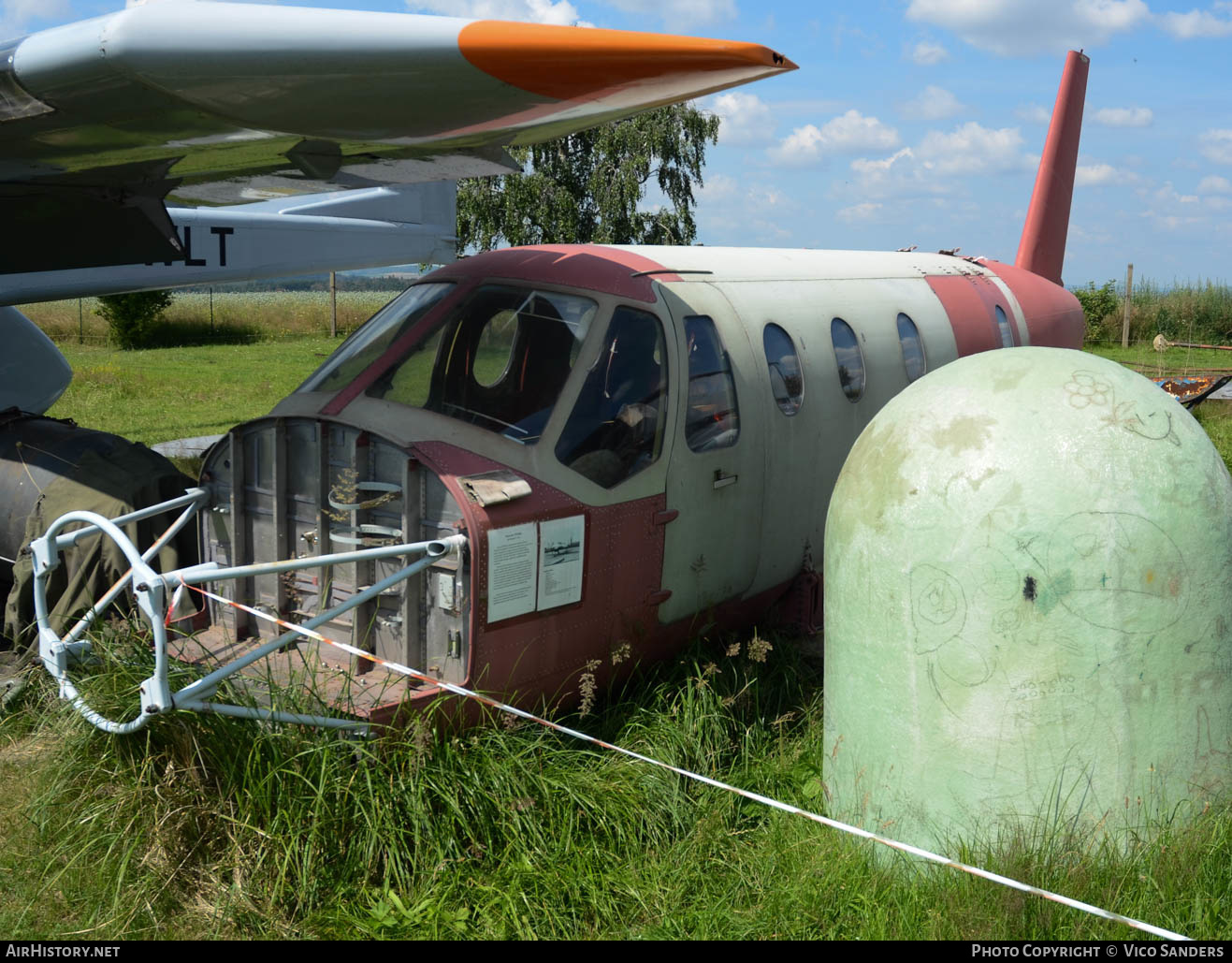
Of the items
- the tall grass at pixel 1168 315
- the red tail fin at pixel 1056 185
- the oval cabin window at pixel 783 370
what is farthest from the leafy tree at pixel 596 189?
the oval cabin window at pixel 783 370

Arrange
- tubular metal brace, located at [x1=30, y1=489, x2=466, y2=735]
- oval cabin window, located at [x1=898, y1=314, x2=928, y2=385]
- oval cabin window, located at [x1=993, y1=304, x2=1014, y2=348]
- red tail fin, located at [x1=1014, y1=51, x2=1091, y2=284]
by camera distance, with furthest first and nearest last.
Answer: red tail fin, located at [x1=1014, y1=51, x2=1091, y2=284] < oval cabin window, located at [x1=993, y1=304, x2=1014, y2=348] < oval cabin window, located at [x1=898, y1=314, x2=928, y2=385] < tubular metal brace, located at [x1=30, y1=489, x2=466, y2=735]

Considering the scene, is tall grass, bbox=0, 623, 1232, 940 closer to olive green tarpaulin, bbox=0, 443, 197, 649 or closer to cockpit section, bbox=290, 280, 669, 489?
olive green tarpaulin, bbox=0, 443, 197, 649

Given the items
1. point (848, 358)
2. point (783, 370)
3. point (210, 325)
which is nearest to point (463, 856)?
point (783, 370)

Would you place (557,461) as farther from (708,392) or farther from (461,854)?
(461,854)

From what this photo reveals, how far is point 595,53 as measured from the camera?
420cm

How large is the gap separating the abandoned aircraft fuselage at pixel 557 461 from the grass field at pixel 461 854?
543 mm

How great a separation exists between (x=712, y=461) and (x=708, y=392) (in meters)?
0.41

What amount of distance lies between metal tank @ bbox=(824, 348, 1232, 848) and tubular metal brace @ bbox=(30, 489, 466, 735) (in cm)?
205

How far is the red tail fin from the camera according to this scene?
474 inches

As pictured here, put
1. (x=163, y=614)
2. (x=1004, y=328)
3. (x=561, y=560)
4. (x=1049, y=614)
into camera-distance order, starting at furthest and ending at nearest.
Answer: (x=1004, y=328), (x=561, y=560), (x=163, y=614), (x=1049, y=614)

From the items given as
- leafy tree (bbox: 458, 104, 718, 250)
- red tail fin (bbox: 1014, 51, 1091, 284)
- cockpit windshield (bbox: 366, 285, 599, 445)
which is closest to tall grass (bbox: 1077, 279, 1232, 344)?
leafy tree (bbox: 458, 104, 718, 250)

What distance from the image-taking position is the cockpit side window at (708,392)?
6211 millimetres

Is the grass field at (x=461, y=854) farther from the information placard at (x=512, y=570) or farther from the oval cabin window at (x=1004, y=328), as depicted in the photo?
the oval cabin window at (x=1004, y=328)
